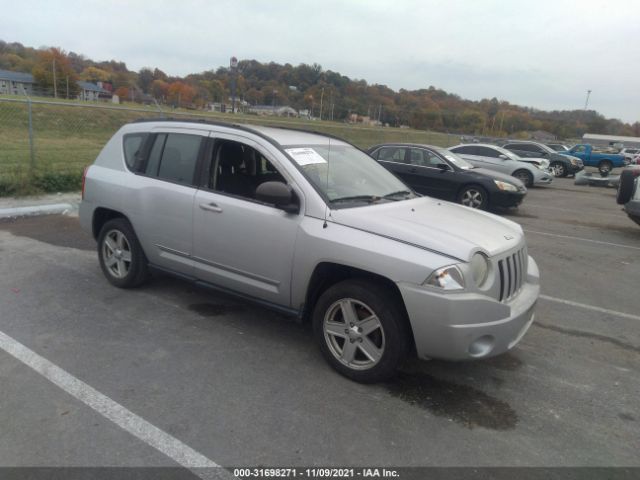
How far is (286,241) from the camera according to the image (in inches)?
149

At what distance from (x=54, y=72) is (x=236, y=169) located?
6214 centimetres

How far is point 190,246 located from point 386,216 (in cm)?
183

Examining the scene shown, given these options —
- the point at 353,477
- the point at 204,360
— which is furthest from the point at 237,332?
the point at 353,477

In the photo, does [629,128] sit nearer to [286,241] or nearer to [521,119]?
[521,119]

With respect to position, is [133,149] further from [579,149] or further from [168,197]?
[579,149]

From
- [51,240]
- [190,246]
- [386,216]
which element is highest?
[386,216]

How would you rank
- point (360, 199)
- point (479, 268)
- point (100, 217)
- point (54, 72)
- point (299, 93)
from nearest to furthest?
point (479, 268), point (360, 199), point (100, 217), point (299, 93), point (54, 72)

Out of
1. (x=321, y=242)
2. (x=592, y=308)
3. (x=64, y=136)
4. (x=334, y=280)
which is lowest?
(x=64, y=136)

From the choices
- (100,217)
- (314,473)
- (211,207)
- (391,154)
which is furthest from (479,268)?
(391,154)

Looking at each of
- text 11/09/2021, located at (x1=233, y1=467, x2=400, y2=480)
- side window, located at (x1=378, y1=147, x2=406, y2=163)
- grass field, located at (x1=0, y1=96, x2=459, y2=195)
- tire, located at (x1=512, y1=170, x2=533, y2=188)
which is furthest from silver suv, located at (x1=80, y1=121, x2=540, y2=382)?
tire, located at (x1=512, y1=170, x2=533, y2=188)

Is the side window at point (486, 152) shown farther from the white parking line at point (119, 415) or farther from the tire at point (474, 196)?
the white parking line at point (119, 415)

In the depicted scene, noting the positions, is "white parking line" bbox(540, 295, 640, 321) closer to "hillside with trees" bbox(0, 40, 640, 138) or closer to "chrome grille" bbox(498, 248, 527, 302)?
"chrome grille" bbox(498, 248, 527, 302)

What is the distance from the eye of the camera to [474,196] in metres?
11.4

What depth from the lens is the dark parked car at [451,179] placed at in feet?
37.0
